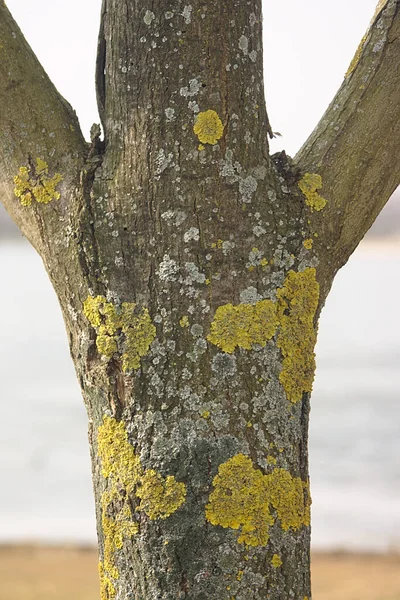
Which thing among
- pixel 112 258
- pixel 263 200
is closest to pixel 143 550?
pixel 112 258

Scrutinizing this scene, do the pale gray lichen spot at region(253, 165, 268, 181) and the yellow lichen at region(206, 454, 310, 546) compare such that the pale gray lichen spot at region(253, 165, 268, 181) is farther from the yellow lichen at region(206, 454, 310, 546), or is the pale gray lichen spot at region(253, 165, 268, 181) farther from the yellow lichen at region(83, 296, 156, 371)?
the yellow lichen at region(206, 454, 310, 546)

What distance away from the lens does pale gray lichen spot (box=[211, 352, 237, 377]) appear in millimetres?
1097

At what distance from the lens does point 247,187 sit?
114 cm

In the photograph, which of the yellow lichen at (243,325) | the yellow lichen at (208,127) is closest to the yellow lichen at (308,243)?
the yellow lichen at (243,325)

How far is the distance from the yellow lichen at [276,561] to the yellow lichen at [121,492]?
176 millimetres

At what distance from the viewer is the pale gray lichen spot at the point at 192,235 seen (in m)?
1.11

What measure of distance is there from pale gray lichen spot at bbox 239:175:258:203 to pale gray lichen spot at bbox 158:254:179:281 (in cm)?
16

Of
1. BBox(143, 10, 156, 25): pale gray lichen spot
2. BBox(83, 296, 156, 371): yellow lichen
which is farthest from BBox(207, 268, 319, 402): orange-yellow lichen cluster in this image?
BBox(143, 10, 156, 25): pale gray lichen spot

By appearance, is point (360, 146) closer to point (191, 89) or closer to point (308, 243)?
point (308, 243)

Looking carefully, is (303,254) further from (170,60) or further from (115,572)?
(115,572)

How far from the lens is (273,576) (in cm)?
110

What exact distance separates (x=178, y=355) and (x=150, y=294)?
0.35 ft

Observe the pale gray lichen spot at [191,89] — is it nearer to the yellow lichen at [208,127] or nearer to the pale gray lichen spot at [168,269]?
the yellow lichen at [208,127]

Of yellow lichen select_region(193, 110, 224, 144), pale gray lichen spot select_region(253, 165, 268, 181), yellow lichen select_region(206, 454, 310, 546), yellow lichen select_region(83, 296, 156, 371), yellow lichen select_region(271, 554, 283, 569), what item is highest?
yellow lichen select_region(193, 110, 224, 144)
